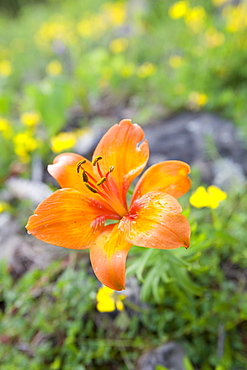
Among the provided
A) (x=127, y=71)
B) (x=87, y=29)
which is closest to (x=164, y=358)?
(x=127, y=71)

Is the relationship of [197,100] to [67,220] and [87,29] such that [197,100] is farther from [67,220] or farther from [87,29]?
[87,29]

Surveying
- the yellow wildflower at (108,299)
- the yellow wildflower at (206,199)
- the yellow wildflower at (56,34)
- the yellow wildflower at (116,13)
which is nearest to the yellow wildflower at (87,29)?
the yellow wildflower at (56,34)

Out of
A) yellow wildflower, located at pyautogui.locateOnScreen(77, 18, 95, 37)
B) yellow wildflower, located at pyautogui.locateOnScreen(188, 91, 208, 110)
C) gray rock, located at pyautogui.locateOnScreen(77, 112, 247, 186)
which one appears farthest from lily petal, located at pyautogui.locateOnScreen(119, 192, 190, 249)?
yellow wildflower, located at pyautogui.locateOnScreen(77, 18, 95, 37)

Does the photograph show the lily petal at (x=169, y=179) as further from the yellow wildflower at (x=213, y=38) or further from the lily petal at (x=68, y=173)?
the yellow wildflower at (x=213, y=38)

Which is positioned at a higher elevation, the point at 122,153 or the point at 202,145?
the point at 122,153

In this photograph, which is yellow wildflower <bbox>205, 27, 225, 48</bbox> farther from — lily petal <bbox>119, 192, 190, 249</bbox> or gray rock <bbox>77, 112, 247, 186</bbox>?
lily petal <bbox>119, 192, 190, 249</bbox>

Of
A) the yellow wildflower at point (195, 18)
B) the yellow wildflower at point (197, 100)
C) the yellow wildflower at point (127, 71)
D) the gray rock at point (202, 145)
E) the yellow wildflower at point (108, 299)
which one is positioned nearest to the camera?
the yellow wildflower at point (108, 299)
